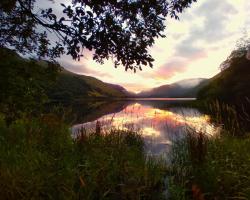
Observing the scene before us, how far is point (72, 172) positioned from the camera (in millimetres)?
6883

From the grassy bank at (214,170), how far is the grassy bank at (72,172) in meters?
0.64

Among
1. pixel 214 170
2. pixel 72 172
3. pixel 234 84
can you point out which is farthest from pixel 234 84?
pixel 72 172

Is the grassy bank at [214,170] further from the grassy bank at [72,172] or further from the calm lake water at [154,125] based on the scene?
the calm lake water at [154,125]

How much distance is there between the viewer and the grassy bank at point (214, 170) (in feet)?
22.8

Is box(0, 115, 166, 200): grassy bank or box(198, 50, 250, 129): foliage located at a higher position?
box(198, 50, 250, 129): foliage

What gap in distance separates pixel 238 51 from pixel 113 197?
9634cm

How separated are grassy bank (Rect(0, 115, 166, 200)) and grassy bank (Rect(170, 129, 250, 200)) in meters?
0.64

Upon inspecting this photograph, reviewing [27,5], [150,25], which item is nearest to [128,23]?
[150,25]

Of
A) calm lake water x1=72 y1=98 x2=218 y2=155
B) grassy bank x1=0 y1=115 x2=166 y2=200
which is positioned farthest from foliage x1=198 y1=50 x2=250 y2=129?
grassy bank x1=0 y1=115 x2=166 y2=200

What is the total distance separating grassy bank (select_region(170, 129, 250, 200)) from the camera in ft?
22.8

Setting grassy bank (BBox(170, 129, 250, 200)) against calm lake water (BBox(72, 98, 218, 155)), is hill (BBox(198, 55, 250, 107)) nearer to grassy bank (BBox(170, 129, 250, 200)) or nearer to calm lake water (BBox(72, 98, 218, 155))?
calm lake water (BBox(72, 98, 218, 155))

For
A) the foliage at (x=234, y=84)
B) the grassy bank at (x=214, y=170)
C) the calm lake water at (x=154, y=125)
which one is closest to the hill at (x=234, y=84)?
the foliage at (x=234, y=84)

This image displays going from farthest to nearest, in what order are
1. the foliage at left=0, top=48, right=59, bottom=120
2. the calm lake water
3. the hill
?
the hill, the calm lake water, the foliage at left=0, top=48, right=59, bottom=120

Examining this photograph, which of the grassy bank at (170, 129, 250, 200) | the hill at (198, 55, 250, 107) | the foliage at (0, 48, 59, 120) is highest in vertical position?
the hill at (198, 55, 250, 107)
